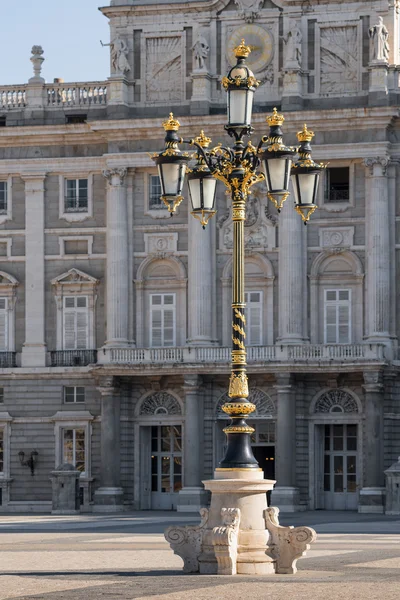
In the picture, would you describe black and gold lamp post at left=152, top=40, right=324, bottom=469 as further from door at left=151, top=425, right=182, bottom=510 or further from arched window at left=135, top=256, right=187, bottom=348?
door at left=151, top=425, right=182, bottom=510

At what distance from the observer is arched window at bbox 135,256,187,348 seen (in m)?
64.9

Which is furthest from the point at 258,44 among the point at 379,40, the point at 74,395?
the point at 74,395

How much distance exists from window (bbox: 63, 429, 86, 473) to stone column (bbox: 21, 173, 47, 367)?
2.79 metres

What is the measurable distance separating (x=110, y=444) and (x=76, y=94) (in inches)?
527

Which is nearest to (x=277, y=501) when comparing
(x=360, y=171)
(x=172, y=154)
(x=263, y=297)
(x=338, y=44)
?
(x=263, y=297)

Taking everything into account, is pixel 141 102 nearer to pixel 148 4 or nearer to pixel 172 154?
pixel 148 4

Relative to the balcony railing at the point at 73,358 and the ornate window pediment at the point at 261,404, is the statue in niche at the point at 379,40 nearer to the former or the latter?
the ornate window pediment at the point at 261,404

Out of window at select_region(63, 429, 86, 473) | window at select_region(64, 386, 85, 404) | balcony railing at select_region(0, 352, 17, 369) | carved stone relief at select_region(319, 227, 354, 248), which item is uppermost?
carved stone relief at select_region(319, 227, 354, 248)

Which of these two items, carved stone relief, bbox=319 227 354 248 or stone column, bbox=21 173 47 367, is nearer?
carved stone relief, bbox=319 227 354 248

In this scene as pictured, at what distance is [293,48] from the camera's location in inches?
2507

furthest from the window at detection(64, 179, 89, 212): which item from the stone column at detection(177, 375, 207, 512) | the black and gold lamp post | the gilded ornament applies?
the gilded ornament

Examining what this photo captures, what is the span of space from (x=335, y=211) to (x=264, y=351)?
5.76 meters

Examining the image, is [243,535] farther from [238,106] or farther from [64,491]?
[64,491]

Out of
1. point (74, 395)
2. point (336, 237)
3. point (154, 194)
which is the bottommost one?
point (74, 395)
